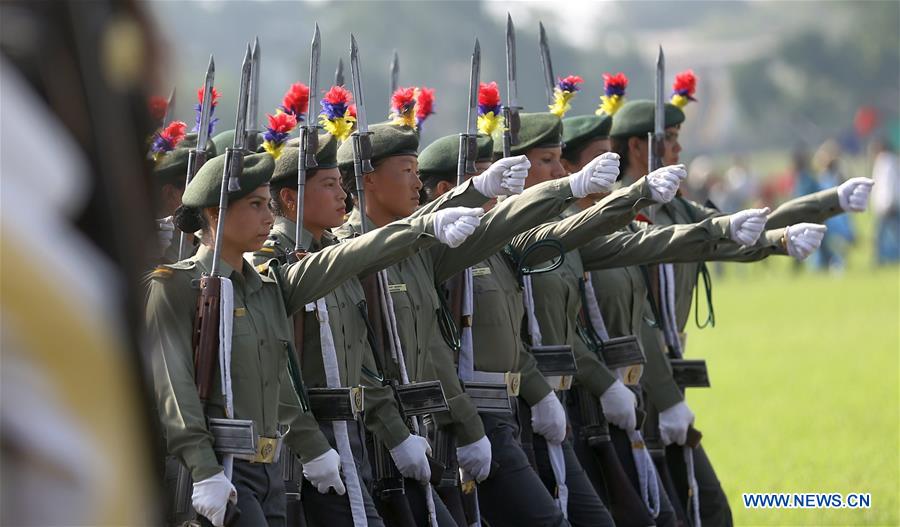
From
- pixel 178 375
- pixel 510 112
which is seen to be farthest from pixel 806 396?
pixel 178 375

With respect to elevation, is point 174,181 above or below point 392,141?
below

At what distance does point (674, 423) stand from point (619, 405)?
65 centimetres

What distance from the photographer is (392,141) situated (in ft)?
22.6

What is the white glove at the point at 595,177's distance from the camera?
5723 millimetres

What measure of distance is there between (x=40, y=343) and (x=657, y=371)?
7.40 meters

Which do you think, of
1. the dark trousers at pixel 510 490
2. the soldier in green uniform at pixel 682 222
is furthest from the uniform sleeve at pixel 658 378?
the dark trousers at pixel 510 490

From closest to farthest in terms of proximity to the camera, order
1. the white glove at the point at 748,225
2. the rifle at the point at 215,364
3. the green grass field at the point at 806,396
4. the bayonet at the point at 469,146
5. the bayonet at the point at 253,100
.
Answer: the rifle at the point at 215,364 → the bayonet at the point at 253,100 → the white glove at the point at 748,225 → the bayonet at the point at 469,146 → the green grass field at the point at 806,396

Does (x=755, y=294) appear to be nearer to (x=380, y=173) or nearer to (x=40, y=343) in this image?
(x=380, y=173)

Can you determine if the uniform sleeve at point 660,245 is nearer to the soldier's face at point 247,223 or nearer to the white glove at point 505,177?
the white glove at point 505,177

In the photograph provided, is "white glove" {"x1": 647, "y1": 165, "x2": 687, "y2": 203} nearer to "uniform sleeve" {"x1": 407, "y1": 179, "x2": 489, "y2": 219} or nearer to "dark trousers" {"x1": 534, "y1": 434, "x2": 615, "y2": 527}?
"uniform sleeve" {"x1": 407, "y1": 179, "x2": 489, "y2": 219}

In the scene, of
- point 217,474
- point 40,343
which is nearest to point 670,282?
point 217,474

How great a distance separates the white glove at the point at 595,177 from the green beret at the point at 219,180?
39.3 inches

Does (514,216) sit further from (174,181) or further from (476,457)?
(174,181)

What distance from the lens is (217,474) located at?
499 cm
